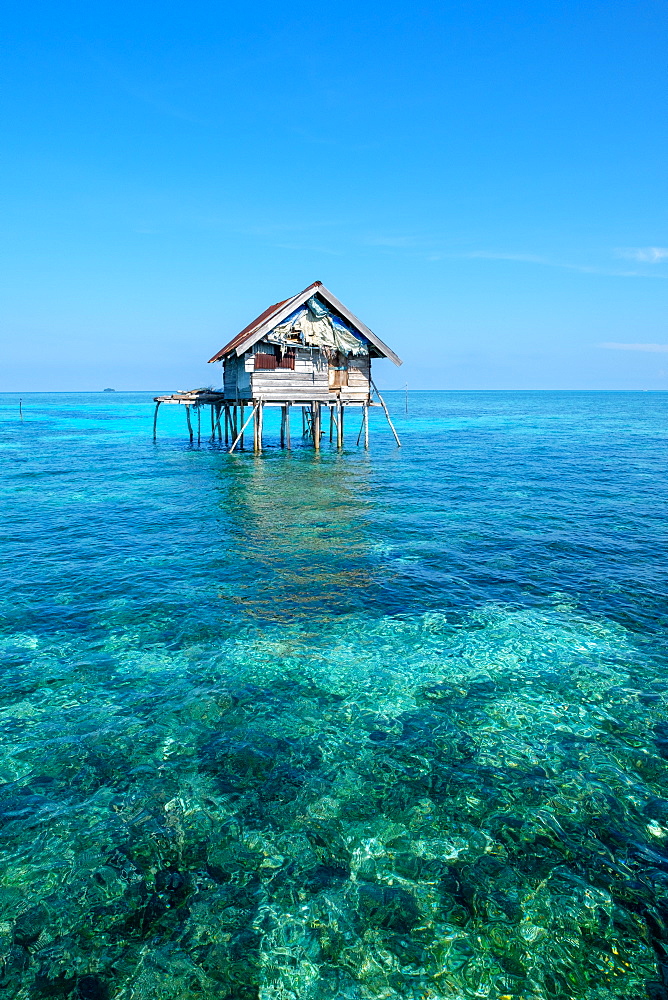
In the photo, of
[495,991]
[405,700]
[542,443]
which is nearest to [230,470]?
[405,700]

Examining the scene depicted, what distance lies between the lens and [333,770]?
620 centimetres

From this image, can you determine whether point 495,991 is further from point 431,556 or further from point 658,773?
point 431,556

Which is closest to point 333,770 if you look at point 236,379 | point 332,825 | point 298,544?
point 332,825

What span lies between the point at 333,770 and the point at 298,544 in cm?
889

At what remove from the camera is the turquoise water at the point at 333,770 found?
13.7 ft

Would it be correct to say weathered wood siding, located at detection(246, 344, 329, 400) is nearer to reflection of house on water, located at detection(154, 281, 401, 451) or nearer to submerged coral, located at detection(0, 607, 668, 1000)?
reflection of house on water, located at detection(154, 281, 401, 451)

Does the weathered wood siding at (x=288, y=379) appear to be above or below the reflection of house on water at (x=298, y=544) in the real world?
above

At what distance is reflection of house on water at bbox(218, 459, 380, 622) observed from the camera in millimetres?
11098

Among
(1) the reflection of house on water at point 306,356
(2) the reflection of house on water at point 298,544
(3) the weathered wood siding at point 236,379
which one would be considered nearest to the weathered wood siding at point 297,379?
(1) the reflection of house on water at point 306,356

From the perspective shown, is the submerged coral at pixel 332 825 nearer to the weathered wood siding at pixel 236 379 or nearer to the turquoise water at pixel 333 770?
the turquoise water at pixel 333 770

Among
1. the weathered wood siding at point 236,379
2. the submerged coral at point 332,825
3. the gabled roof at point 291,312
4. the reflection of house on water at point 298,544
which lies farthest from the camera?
the weathered wood siding at point 236,379

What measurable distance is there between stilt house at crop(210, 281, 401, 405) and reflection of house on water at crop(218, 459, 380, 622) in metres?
7.93

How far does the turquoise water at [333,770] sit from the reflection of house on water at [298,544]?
11cm

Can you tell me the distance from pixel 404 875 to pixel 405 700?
2.83 metres
